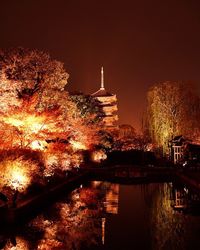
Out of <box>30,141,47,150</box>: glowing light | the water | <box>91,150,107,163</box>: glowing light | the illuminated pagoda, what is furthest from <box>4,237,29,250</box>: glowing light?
the illuminated pagoda

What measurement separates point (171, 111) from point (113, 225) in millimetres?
25532

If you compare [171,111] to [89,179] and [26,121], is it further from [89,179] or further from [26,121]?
[26,121]

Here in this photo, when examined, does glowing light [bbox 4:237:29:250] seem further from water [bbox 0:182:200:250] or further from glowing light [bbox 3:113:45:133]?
glowing light [bbox 3:113:45:133]

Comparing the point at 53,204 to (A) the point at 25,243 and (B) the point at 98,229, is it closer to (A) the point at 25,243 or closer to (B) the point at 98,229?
(B) the point at 98,229

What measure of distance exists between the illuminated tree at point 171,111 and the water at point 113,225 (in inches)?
618

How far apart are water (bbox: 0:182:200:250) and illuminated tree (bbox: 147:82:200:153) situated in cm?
1570

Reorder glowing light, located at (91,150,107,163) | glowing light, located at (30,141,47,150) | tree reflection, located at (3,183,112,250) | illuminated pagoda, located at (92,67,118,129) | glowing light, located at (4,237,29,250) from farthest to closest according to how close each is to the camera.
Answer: illuminated pagoda, located at (92,67,118,129) < glowing light, located at (91,150,107,163) < glowing light, located at (30,141,47,150) < tree reflection, located at (3,183,112,250) < glowing light, located at (4,237,29,250)

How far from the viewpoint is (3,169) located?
595 inches

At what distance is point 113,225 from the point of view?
14.6 meters

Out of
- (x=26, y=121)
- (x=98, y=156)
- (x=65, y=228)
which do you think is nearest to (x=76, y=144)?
(x=98, y=156)

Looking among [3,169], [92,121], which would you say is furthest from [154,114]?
[3,169]

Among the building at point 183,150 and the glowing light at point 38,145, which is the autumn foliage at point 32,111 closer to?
the glowing light at point 38,145

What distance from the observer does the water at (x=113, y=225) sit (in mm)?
11828

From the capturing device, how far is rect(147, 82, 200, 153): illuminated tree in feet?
121
